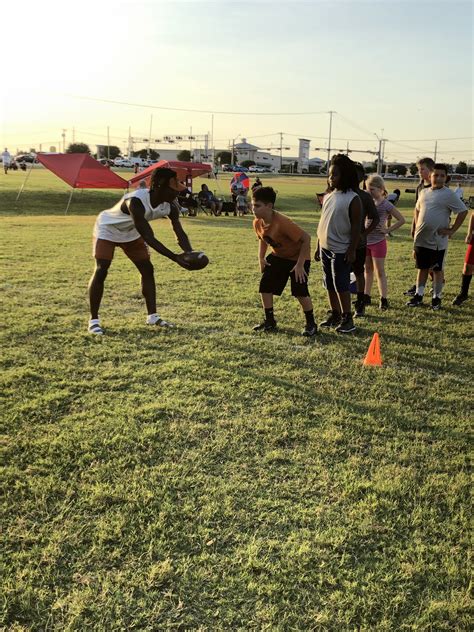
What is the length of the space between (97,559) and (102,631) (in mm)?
392

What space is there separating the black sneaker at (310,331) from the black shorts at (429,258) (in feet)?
7.46

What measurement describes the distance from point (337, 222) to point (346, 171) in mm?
531

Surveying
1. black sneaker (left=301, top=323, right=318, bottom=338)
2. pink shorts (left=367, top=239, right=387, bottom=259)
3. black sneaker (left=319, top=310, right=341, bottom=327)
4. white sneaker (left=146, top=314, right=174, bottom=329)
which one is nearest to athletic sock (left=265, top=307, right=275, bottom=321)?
black sneaker (left=301, top=323, right=318, bottom=338)

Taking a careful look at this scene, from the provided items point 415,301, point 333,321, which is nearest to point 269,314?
point 333,321

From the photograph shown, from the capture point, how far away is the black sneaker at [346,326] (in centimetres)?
586

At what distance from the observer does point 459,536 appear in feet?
8.50

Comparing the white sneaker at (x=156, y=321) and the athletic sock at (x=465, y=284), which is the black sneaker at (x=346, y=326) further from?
the athletic sock at (x=465, y=284)

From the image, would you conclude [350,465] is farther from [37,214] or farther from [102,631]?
[37,214]

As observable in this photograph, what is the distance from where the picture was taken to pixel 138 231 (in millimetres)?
5176

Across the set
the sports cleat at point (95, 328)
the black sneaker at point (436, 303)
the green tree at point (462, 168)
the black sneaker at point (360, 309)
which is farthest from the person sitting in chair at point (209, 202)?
the green tree at point (462, 168)

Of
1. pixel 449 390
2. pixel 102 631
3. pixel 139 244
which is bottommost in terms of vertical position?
pixel 102 631

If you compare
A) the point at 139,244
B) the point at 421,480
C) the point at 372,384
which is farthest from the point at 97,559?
the point at 139,244

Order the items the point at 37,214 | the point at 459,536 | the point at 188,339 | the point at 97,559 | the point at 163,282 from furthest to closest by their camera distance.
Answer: the point at 37,214, the point at 163,282, the point at 188,339, the point at 459,536, the point at 97,559

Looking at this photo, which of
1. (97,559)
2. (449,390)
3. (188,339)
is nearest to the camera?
(97,559)
